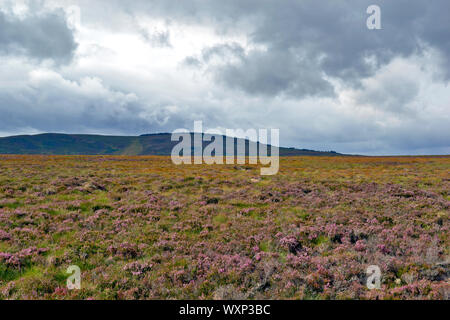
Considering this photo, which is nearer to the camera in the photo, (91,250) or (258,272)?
(258,272)

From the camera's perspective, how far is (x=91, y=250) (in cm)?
921

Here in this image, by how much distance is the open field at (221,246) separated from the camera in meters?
6.89

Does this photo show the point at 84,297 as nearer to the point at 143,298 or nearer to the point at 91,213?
the point at 143,298

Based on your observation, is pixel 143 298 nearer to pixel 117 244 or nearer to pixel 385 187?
pixel 117 244

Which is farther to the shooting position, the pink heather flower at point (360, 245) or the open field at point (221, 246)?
the pink heather flower at point (360, 245)

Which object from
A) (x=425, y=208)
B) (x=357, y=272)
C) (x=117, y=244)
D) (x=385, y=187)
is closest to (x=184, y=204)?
(x=117, y=244)

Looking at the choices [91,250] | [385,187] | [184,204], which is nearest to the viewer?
[91,250]

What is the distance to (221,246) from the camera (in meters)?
9.73

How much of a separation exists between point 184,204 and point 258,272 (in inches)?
372

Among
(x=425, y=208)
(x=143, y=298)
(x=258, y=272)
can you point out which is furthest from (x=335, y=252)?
(x=425, y=208)

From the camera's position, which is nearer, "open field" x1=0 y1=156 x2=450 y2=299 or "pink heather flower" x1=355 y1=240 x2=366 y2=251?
"open field" x1=0 y1=156 x2=450 y2=299

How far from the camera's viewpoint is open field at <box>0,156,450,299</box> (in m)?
6.89
